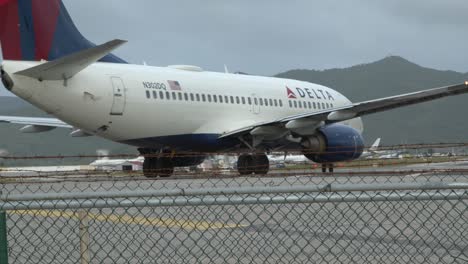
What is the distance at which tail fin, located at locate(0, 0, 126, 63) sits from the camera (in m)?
18.8

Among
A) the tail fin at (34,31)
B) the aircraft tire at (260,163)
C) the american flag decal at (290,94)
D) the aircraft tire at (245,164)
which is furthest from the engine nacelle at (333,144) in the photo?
the tail fin at (34,31)

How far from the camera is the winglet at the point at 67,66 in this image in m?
17.3

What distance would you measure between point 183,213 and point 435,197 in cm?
647

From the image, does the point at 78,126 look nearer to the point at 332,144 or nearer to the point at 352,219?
the point at 332,144

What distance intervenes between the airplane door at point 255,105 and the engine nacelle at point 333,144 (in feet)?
7.50

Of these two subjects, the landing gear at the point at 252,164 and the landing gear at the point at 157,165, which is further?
the landing gear at the point at 157,165

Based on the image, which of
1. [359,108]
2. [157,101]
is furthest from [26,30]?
[359,108]

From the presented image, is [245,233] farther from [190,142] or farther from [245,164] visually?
[190,142]

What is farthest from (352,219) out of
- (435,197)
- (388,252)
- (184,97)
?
(184,97)

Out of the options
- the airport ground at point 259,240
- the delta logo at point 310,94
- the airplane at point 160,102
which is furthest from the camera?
the delta logo at point 310,94

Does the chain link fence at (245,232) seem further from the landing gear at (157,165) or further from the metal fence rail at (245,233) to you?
the landing gear at (157,165)

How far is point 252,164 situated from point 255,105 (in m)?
3.15

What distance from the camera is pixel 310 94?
26.8m

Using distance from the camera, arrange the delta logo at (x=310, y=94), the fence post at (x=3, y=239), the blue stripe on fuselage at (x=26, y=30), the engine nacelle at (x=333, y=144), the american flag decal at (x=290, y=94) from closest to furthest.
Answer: the fence post at (x=3, y=239) < the blue stripe on fuselage at (x=26, y=30) < the engine nacelle at (x=333, y=144) < the american flag decal at (x=290, y=94) < the delta logo at (x=310, y=94)
